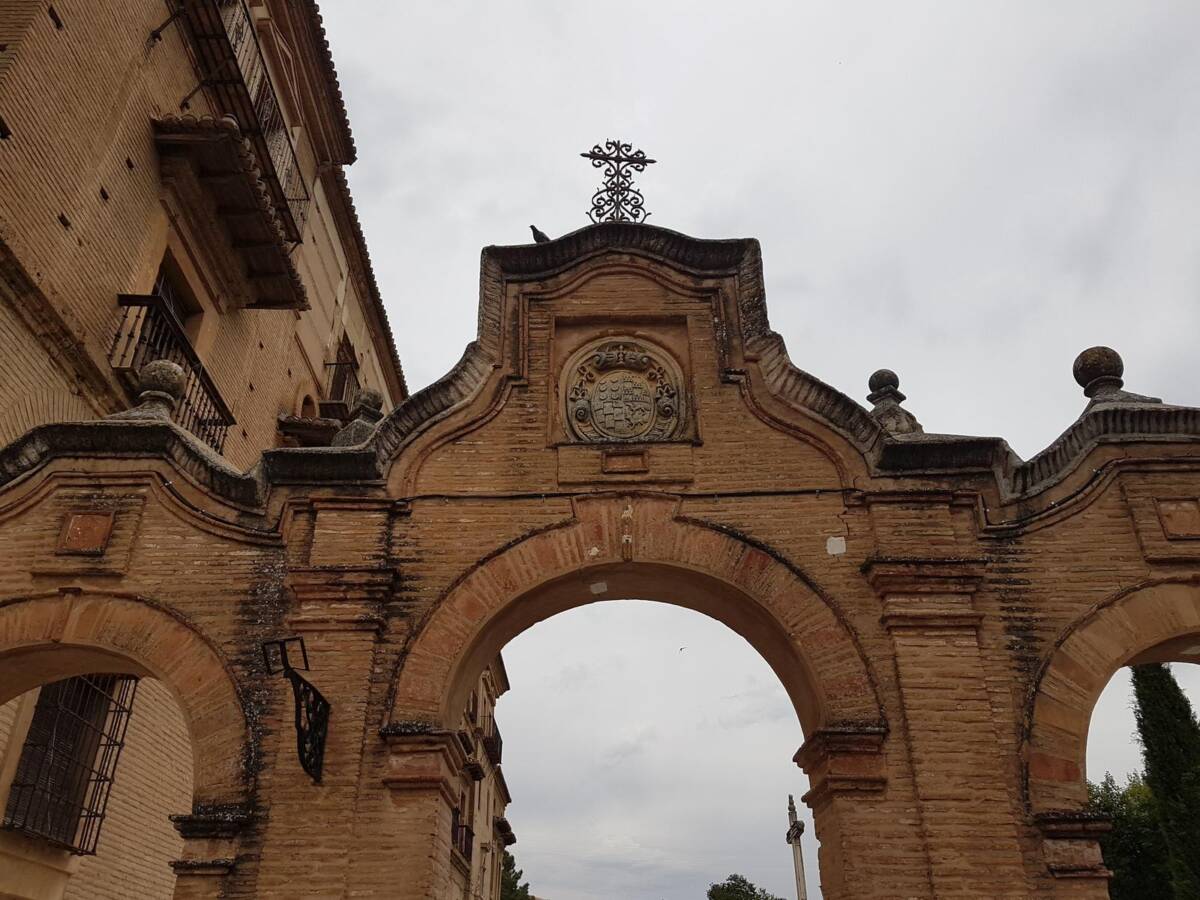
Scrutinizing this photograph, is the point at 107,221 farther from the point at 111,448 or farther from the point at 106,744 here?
the point at 106,744

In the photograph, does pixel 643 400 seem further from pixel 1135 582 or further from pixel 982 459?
pixel 1135 582

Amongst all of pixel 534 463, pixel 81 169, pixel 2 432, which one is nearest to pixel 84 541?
pixel 2 432

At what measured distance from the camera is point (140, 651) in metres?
6.84

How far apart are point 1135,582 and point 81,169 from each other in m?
10.2

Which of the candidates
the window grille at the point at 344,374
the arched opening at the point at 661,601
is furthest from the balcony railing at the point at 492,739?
the arched opening at the point at 661,601

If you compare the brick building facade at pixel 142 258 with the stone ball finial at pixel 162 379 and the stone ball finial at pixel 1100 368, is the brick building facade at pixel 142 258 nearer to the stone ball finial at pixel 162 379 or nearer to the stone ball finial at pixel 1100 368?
the stone ball finial at pixel 162 379

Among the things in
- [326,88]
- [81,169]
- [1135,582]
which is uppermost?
[326,88]

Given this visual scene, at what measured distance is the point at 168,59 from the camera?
446 inches

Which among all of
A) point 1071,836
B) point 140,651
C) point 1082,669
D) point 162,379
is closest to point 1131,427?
point 1082,669

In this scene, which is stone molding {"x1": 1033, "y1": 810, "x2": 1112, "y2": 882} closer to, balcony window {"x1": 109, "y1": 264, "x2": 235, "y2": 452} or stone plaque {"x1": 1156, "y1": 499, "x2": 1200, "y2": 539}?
stone plaque {"x1": 1156, "y1": 499, "x2": 1200, "y2": 539}

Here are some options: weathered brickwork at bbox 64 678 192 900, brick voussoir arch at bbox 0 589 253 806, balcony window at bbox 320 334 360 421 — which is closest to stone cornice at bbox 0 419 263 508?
brick voussoir arch at bbox 0 589 253 806

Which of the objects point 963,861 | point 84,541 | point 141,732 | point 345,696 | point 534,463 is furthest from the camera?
point 141,732

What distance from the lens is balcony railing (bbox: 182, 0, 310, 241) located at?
11.8m

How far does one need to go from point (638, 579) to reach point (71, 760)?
237 inches
